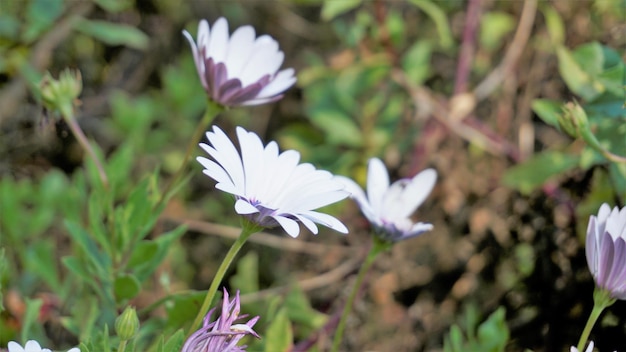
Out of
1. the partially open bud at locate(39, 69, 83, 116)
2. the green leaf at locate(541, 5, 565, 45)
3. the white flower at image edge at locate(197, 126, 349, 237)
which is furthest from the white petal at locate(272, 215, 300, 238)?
the green leaf at locate(541, 5, 565, 45)

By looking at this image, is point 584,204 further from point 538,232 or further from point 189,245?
point 189,245

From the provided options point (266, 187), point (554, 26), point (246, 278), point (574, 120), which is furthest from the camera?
point (554, 26)

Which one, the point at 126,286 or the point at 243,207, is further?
the point at 126,286

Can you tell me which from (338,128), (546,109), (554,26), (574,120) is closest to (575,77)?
(546,109)

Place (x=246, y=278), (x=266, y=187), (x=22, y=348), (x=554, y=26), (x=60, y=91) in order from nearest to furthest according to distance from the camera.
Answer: (x=22, y=348) → (x=266, y=187) → (x=60, y=91) → (x=246, y=278) → (x=554, y=26)

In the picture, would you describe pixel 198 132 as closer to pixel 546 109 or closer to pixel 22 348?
pixel 22 348

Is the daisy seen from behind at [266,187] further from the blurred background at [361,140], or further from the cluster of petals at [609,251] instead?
the blurred background at [361,140]

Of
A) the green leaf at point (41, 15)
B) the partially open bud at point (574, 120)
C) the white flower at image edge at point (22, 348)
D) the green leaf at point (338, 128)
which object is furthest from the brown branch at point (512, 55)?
the white flower at image edge at point (22, 348)
